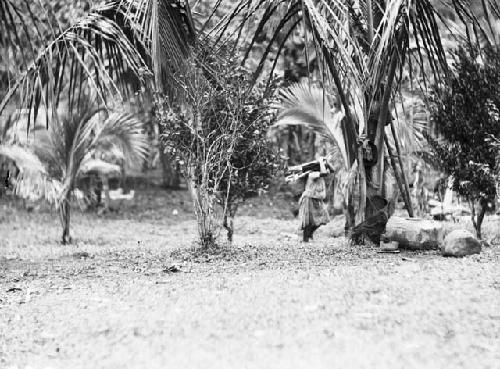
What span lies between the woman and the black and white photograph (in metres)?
0.03

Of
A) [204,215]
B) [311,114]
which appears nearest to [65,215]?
[204,215]

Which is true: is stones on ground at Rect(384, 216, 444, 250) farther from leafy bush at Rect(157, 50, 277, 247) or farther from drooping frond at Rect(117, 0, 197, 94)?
drooping frond at Rect(117, 0, 197, 94)

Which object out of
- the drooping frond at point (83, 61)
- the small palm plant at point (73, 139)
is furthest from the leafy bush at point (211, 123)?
the small palm plant at point (73, 139)

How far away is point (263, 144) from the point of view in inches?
321

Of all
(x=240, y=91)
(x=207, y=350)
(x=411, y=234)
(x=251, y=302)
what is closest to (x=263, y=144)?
(x=240, y=91)

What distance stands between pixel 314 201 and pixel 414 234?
10.5 feet

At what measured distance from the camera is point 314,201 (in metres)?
10.1

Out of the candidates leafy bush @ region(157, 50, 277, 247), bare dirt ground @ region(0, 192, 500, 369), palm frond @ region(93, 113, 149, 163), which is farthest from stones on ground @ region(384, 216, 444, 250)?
palm frond @ region(93, 113, 149, 163)

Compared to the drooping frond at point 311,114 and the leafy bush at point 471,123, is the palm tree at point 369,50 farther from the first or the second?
the leafy bush at point 471,123

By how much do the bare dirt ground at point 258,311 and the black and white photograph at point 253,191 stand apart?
2 cm

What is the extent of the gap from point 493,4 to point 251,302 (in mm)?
3415

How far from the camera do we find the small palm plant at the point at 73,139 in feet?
32.0

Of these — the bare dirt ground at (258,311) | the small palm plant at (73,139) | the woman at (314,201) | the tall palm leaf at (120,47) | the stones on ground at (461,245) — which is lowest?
the bare dirt ground at (258,311)

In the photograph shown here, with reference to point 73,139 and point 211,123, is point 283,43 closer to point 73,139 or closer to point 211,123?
point 211,123
